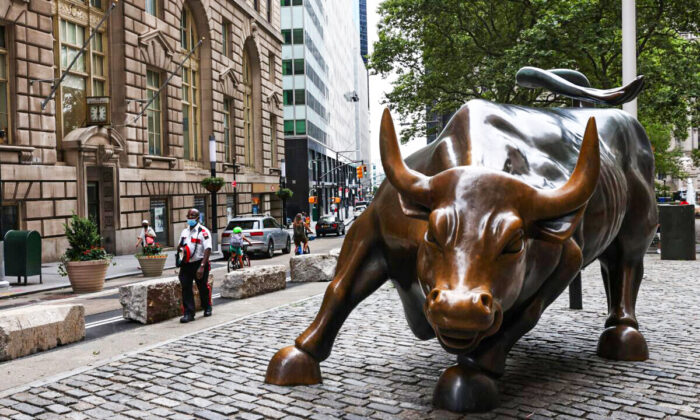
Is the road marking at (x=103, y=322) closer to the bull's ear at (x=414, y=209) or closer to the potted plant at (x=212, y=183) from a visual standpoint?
the bull's ear at (x=414, y=209)

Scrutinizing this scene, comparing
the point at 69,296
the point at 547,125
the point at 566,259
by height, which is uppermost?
the point at 547,125

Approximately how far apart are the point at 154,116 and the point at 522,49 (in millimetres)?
17293

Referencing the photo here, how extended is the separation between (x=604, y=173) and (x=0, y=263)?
15632 millimetres

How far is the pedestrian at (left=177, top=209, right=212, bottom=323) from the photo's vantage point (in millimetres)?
9719

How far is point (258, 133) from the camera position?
43.8 m

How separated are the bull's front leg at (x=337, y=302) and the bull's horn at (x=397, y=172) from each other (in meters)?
1.18

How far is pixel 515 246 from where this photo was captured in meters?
3.83

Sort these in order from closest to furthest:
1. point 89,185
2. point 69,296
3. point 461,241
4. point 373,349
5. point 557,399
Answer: point 461,241, point 557,399, point 373,349, point 69,296, point 89,185

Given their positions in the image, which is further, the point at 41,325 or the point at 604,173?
the point at 41,325

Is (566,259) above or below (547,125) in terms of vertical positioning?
below

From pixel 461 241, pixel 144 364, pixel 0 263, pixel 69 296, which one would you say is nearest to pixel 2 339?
pixel 144 364

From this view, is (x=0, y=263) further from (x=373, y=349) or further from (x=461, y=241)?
(x=461, y=241)

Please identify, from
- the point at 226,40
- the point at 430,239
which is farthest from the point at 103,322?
the point at 226,40

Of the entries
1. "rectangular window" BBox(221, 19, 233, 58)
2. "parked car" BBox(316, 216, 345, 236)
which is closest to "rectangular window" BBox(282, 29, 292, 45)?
"rectangular window" BBox(221, 19, 233, 58)
